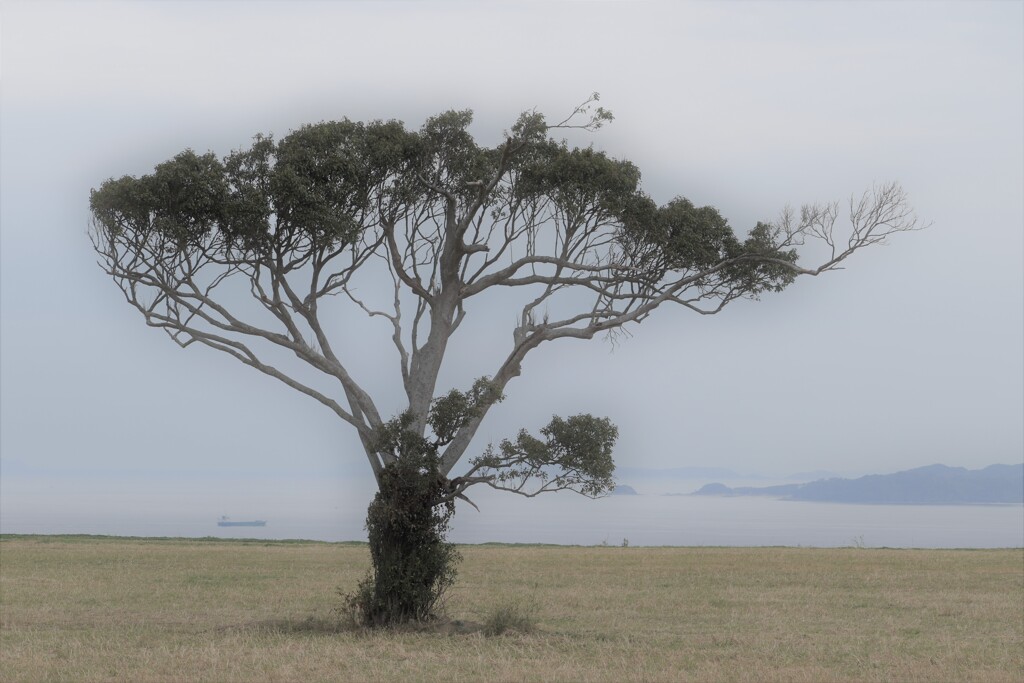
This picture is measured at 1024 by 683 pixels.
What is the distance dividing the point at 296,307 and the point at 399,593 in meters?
6.97

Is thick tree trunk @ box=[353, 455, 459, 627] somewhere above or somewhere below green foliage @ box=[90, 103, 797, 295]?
below

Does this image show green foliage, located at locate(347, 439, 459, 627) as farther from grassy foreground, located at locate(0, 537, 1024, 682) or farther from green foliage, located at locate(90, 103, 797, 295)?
green foliage, located at locate(90, 103, 797, 295)

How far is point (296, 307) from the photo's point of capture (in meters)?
25.6

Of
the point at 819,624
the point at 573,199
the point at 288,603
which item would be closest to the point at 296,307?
the point at 573,199

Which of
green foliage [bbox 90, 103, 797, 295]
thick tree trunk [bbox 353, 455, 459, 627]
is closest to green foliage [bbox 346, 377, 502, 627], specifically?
thick tree trunk [bbox 353, 455, 459, 627]

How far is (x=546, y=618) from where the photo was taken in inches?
1064

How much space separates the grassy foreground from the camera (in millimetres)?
19234

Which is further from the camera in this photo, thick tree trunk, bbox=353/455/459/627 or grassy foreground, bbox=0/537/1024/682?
thick tree trunk, bbox=353/455/459/627

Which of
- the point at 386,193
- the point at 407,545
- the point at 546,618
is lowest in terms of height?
the point at 546,618

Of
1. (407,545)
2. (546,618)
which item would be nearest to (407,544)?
(407,545)

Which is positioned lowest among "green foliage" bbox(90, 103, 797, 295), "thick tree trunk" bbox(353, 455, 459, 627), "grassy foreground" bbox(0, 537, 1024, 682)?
"grassy foreground" bbox(0, 537, 1024, 682)

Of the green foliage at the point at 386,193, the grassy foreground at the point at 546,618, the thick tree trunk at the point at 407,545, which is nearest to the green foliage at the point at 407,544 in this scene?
the thick tree trunk at the point at 407,545

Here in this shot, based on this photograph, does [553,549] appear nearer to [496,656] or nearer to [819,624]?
[819,624]

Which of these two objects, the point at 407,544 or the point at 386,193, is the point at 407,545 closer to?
the point at 407,544
